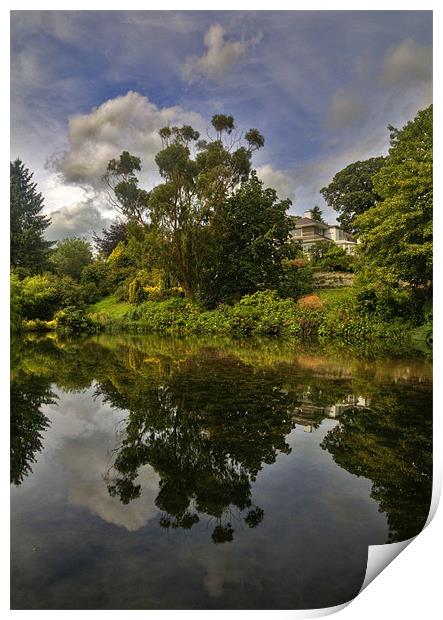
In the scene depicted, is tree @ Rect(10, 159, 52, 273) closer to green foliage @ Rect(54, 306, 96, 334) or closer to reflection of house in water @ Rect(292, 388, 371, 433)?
reflection of house in water @ Rect(292, 388, 371, 433)

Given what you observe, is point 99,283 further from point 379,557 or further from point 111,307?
point 379,557

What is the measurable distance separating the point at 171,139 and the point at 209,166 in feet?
7.75

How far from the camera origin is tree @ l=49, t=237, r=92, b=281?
4.41 metres

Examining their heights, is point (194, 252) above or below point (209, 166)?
below

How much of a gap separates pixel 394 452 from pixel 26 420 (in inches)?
111

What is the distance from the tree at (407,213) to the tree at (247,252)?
18.2 feet

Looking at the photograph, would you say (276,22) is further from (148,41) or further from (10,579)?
(10,579)

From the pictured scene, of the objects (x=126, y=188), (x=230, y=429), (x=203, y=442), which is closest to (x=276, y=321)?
(x=126, y=188)

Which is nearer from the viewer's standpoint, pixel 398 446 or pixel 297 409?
pixel 398 446

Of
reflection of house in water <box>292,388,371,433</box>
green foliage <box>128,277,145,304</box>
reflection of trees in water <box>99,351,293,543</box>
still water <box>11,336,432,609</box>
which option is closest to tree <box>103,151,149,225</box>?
green foliage <box>128,277,145,304</box>

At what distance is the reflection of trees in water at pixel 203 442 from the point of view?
81.2 inches

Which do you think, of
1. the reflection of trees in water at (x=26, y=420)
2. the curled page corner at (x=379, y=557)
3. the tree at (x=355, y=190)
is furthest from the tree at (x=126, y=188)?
the tree at (x=355, y=190)

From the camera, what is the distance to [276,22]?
8.70ft
